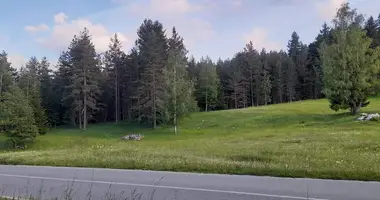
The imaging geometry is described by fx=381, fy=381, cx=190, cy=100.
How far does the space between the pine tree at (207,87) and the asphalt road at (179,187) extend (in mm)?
74040

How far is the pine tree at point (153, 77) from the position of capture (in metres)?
58.1

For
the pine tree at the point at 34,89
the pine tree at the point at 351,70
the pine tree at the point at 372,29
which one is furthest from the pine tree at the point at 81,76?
the pine tree at the point at 372,29

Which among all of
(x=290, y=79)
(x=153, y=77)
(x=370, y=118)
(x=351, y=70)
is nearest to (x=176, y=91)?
(x=153, y=77)

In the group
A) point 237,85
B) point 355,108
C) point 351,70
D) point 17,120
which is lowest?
point 17,120

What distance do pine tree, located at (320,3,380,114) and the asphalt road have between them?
34686mm

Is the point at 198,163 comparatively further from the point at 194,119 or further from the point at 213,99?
the point at 213,99

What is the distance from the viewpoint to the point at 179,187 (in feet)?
34.1

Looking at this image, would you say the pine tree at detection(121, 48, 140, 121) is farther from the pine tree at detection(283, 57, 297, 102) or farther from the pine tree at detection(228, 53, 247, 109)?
the pine tree at detection(283, 57, 297, 102)

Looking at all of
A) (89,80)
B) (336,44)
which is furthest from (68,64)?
(336,44)

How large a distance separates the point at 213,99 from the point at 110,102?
2416 centimetres

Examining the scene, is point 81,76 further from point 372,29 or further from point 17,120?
point 372,29

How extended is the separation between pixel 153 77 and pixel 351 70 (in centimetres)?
2841

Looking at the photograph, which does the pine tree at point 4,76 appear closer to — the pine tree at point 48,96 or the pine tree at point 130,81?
the pine tree at point 48,96

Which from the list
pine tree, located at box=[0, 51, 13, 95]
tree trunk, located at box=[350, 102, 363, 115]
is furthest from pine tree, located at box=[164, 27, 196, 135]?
pine tree, located at box=[0, 51, 13, 95]
